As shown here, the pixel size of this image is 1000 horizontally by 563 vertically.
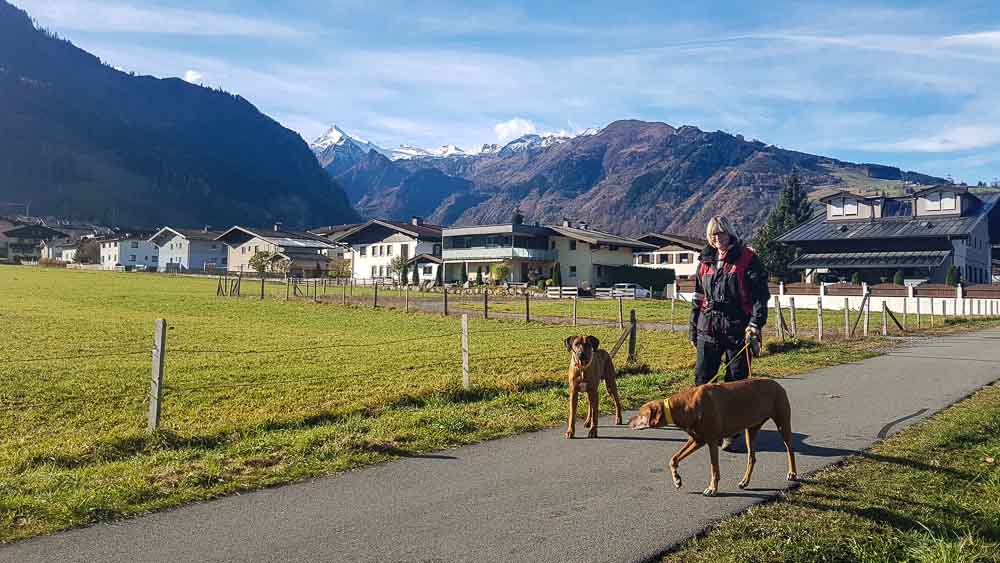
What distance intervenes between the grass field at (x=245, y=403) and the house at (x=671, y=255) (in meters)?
50.3

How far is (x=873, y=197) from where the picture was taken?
55344 millimetres

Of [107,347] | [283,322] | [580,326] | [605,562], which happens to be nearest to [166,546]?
[605,562]

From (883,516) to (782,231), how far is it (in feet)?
248

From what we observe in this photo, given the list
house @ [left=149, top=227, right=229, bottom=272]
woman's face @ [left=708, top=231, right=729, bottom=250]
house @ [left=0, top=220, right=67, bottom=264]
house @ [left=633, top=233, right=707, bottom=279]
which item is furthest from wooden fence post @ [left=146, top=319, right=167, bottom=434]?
house @ [left=0, top=220, right=67, bottom=264]

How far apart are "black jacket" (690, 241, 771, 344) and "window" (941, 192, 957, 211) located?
53425 mm

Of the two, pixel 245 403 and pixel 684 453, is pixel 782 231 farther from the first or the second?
pixel 684 453

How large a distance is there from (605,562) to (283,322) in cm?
2314

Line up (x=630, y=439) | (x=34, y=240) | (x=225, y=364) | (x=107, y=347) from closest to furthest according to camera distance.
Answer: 1. (x=630, y=439)
2. (x=225, y=364)
3. (x=107, y=347)
4. (x=34, y=240)

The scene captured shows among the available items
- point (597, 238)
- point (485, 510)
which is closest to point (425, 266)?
point (597, 238)

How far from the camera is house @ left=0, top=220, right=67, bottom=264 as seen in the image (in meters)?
115

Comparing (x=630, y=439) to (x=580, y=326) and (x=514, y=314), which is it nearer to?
(x=580, y=326)

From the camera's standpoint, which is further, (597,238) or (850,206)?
(597,238)

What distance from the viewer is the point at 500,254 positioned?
66.1m

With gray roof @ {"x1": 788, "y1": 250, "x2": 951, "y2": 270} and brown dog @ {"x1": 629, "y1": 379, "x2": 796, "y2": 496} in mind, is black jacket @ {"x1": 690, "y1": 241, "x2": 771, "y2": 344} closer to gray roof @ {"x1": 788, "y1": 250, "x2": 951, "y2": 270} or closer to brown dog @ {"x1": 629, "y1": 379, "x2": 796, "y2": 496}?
brown dog @ {"x1": 629, "y1": 379, "x2": 796, "y2": 496}
